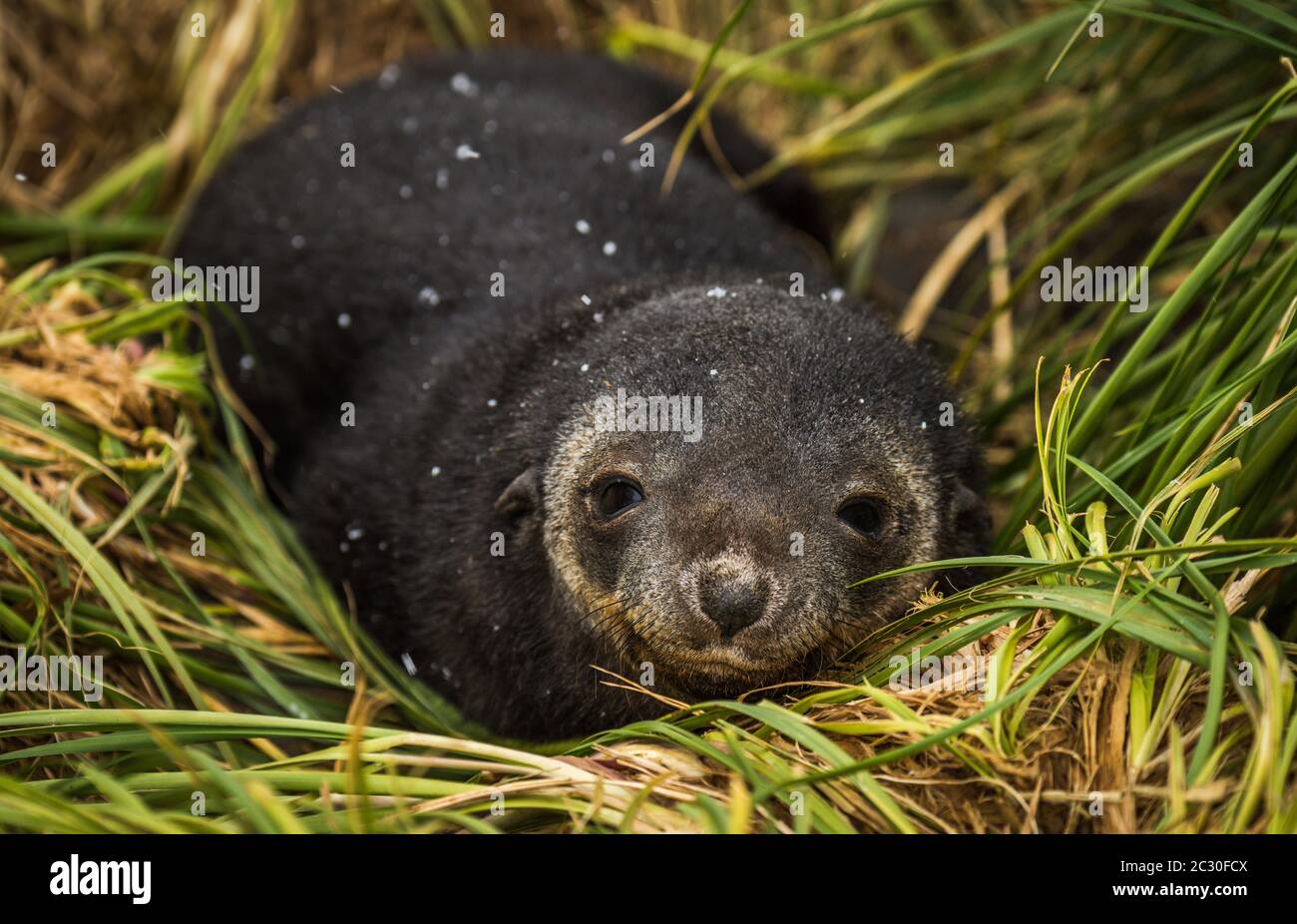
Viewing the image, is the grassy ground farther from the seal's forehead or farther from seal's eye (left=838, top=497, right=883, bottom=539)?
the seal's forehead

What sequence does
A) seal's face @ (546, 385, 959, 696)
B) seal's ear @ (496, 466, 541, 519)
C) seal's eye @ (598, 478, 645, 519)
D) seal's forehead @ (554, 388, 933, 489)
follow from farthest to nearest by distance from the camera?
seal's ear @ (496, 466, 541, 519), seal's eye @ (598, 478, 645, 519), seal's forehead @ (554, 388, 933, 489), seal's face @ (546, 385, 959, 696)

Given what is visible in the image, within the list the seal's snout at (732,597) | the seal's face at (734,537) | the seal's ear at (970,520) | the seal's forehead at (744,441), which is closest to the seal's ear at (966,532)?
the seal's ear at (970,520)

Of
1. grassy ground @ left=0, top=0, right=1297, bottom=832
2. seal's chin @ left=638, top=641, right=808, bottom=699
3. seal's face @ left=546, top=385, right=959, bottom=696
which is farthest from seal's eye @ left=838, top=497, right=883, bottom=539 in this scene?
seal's chin @ left=638, top=641, right=808, bottom=699

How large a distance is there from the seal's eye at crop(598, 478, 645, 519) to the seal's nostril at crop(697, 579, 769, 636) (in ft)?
1.54

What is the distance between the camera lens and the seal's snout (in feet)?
10.3

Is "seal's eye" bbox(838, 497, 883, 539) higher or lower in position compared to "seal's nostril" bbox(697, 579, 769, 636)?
higher

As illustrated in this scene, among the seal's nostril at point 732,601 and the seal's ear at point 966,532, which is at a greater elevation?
the seal's ear at point 966,532

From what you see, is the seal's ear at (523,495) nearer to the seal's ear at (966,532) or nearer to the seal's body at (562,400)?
the seal's body at (562,400)

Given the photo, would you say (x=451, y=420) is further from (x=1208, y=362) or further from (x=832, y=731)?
(x=1208, y=362)

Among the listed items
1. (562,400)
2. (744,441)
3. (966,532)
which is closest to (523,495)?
(562,400)

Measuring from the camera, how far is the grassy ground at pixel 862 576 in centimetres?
313

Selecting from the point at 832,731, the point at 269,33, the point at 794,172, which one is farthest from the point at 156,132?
the point at 832,731

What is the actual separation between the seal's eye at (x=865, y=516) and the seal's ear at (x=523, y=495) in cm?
93
